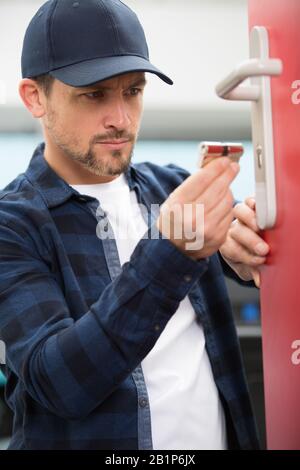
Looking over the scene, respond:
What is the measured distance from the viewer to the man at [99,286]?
2.93 ft

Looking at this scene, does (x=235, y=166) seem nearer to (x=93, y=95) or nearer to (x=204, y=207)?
(x=204, y=207)

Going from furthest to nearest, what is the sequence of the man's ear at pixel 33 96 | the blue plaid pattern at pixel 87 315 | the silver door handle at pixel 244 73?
the man's ear at pixel 33 96 → the blue plaid pattern at pixel 87 315 → the silver door handle at pixel 244 73

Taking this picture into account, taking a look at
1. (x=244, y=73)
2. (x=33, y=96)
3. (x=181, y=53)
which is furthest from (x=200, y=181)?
(x=181, y=53)

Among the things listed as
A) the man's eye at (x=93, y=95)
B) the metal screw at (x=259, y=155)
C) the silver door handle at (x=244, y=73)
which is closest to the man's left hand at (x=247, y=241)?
the metal screw at (x=259, y=155)

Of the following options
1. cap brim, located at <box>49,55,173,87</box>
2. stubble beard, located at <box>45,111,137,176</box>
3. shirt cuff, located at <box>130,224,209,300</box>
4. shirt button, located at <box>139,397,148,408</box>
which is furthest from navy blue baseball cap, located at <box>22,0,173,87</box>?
shirt button, located at <box>139,397,148,408</box>

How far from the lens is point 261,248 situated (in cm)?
92

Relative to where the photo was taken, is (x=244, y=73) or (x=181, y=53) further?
(x=181, y=53)

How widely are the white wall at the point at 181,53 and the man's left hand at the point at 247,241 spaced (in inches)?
82.8

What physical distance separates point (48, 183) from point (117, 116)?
0.19 m

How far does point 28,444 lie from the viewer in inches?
42.2

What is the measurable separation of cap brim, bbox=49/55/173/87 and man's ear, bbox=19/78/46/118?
0.13 m

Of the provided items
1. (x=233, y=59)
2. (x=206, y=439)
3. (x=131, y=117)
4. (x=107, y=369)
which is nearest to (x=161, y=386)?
(x=206, y=439)

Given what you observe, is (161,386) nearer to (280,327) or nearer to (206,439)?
(206,439)

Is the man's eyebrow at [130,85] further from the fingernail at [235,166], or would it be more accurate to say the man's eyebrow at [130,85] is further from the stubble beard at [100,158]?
the fingernail at [235,166]
